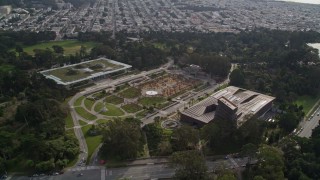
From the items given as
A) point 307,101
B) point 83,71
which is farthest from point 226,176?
point 83,71

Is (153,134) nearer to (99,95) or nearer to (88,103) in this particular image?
(88,103)

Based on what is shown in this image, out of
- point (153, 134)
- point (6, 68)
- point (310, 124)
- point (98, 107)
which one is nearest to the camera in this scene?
point (153, 134)

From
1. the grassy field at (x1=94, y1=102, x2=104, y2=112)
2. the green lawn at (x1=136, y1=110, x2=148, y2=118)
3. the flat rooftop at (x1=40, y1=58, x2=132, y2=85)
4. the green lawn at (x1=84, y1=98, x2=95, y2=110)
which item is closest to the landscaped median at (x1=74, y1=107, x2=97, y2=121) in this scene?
the green lawn at (x1=84, y1=98, x2=95, y2=110)

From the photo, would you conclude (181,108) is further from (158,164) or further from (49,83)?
(49,83)

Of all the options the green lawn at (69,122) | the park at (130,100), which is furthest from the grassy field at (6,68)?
the green lawn at (69,122)

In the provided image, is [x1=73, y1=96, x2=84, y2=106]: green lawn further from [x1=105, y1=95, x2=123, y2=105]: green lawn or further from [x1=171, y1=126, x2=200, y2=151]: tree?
[x1=171, y1=126, x2=200, y2=151]: tree

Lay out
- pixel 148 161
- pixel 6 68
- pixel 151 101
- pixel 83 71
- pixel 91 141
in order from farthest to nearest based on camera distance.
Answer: pixel 83 71 → pixel 6 68 → pixel 151 101 → pixel 91 141 → pixel 148 161

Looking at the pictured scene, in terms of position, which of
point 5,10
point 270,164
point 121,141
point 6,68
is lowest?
point 6,68
